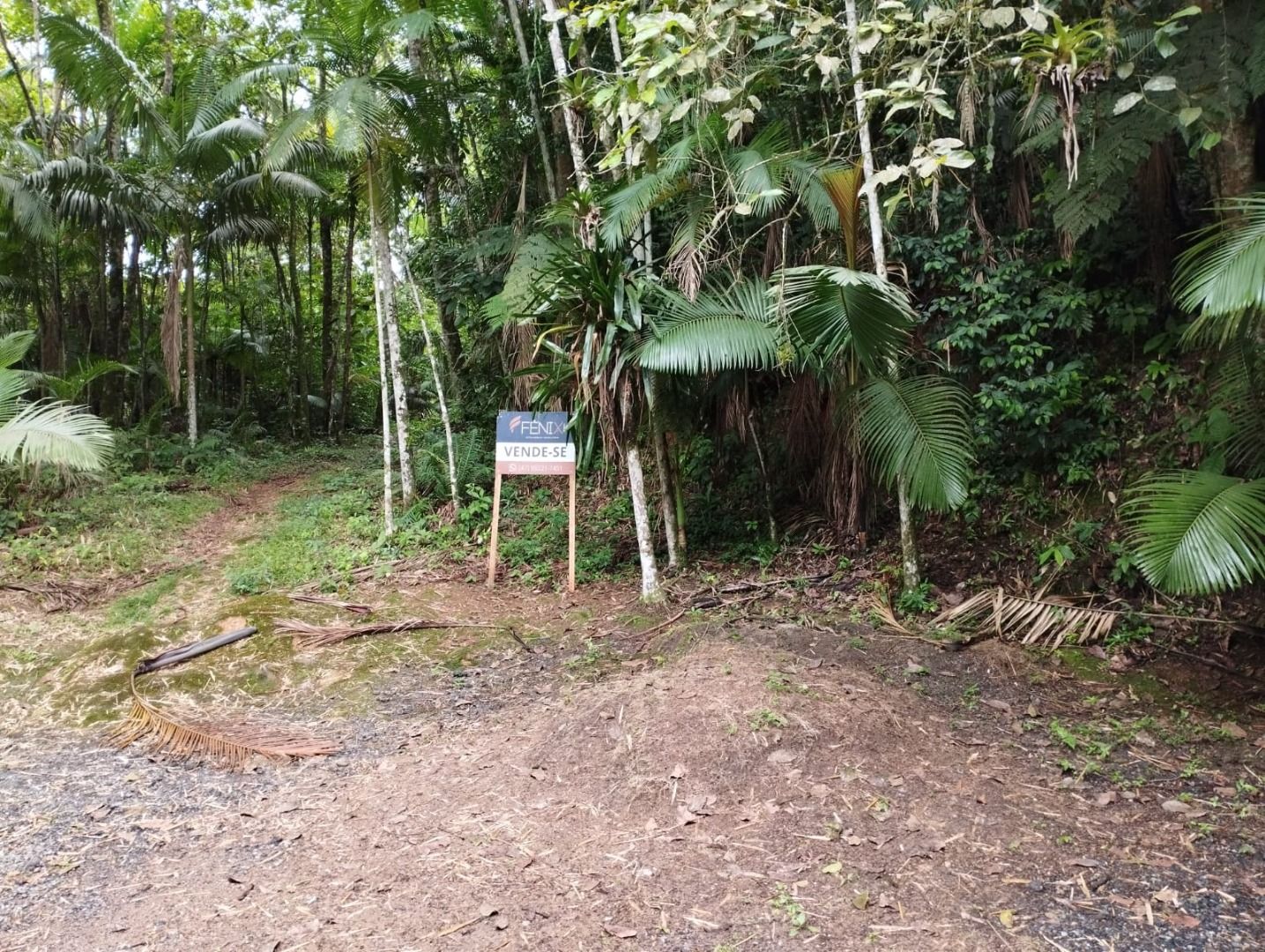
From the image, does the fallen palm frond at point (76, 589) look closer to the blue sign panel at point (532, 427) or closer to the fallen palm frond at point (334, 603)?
the fallen palm frond at point (334, 603)

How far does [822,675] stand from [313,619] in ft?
12.3

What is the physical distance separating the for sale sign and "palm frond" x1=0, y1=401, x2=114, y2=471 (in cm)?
291

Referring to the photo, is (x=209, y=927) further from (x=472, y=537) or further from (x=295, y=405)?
(x=295, y=405)

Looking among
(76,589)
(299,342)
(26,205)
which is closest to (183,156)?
(26,205)

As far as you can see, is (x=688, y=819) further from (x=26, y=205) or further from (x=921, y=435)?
(x=26, y=205)

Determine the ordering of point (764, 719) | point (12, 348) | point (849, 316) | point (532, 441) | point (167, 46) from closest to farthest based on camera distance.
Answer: point (764, 719) → point (849, 316) → point (532, 441) → point (12, 348) → point (167, 46)

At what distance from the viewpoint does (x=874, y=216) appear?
4863mm

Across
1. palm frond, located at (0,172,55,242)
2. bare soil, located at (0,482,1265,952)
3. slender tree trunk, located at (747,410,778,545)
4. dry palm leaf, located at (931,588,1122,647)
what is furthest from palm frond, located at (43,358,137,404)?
dry palm leaf, located at (931,588,1122,647)

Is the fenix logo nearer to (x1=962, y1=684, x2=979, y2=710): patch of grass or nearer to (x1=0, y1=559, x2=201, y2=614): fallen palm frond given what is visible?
(x1=0, y1=559, x2=201, y2=614): fallen palm frond

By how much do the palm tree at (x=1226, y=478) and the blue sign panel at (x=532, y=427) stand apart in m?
4.18

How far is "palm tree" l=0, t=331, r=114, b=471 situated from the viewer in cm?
531

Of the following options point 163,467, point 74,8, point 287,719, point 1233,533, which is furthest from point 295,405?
point 1233,533

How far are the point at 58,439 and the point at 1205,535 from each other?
22.8 ft

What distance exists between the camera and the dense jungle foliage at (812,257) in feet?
12.8
